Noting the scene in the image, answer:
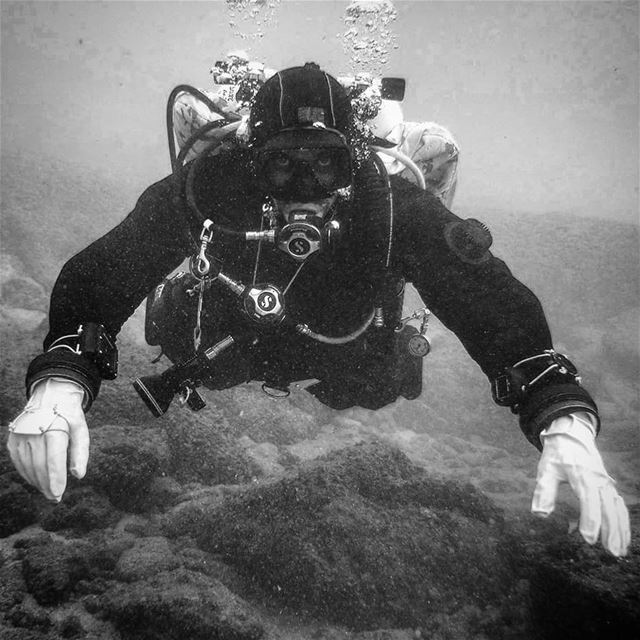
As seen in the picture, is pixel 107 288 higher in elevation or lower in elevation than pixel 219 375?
higher

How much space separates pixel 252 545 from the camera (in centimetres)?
314

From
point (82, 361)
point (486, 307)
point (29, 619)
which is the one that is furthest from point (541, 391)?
point (29, 619)

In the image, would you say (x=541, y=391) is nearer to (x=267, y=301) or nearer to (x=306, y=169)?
(x=267, y=301)

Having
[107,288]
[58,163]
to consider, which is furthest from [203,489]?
[58,163]

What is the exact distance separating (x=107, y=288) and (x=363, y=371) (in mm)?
1815

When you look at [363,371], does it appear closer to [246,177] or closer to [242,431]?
[246,177]

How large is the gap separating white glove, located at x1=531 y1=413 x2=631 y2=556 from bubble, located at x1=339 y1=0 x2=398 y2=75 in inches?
216

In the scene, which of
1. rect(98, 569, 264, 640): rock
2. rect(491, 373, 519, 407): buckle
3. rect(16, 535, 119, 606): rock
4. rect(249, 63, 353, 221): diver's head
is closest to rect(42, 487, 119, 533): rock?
rect(16, 535, 119, 606): rock

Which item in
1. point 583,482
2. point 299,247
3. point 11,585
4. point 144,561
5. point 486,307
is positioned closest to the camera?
point 583,482

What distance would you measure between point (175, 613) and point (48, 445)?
1.40 m

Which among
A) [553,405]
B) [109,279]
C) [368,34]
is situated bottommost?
[553,405]

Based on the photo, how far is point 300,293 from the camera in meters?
2.86

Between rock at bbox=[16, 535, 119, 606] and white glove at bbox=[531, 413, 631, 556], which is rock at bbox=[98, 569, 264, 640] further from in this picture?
white glove at bbox=[531, 413, 631, 556]

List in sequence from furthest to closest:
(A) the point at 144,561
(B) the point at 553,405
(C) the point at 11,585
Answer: (A) the point at 144,561, (C) the point at 11,585, (B) the point at 553,405
